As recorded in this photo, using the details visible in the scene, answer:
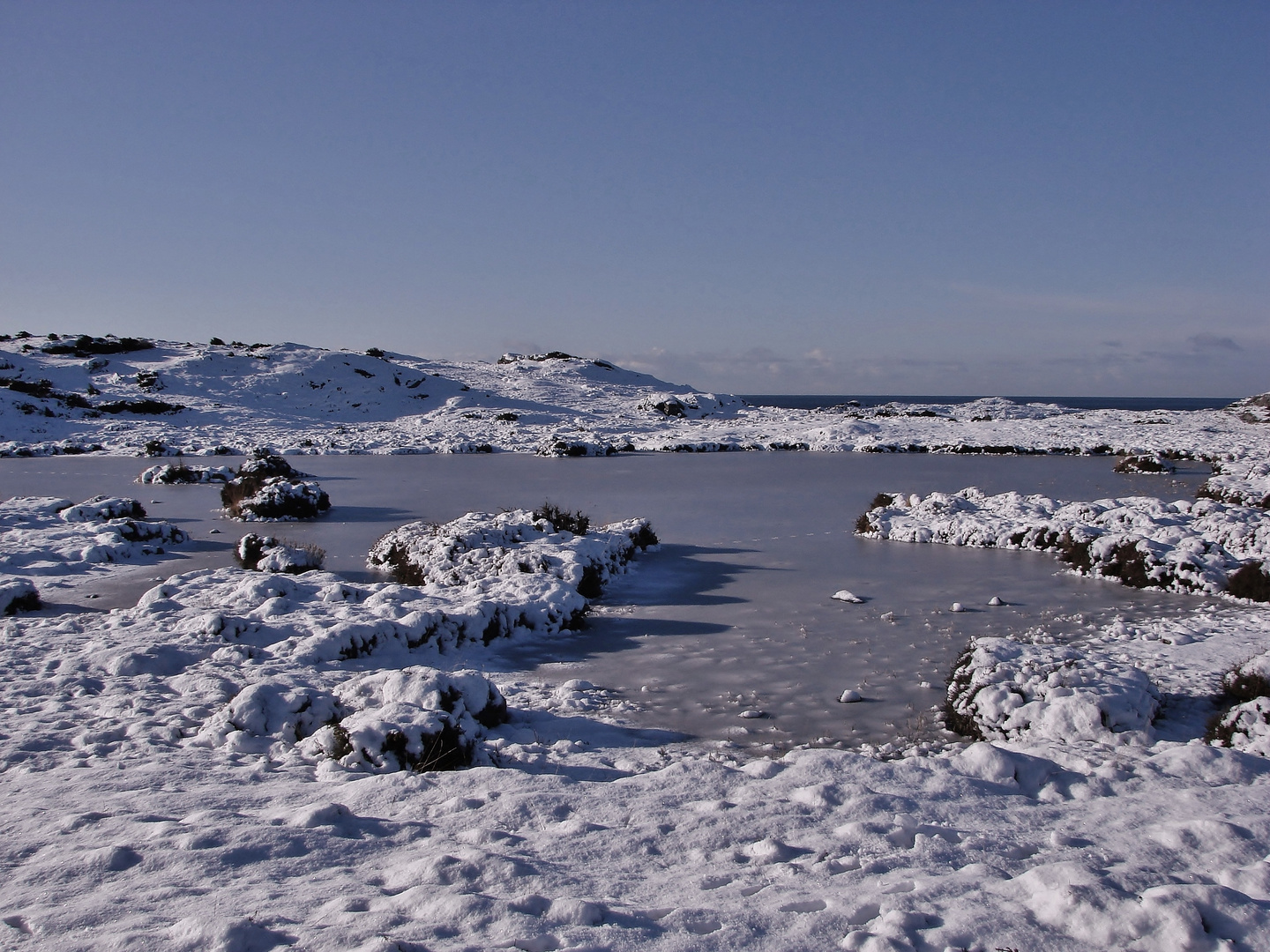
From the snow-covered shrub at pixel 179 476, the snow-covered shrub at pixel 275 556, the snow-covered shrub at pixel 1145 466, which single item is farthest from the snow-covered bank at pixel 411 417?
the snow-covered shrub at pixel 275 556

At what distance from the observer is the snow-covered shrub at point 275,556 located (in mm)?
11180

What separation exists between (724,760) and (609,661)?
2.57 meters

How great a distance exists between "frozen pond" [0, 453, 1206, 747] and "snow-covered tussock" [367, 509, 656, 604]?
1.35 ft

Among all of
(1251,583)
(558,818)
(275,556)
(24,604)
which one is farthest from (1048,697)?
(24,604)

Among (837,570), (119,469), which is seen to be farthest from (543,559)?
(119,469)

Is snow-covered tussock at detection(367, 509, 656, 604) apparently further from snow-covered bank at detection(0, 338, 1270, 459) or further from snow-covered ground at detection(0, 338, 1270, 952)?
snow-covered bank at detection(0, 338, 1270, 459)

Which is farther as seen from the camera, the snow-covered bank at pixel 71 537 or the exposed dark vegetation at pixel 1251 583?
the snow-covered bank at pixel 71 537

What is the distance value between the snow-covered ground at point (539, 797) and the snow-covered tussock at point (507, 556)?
5.1 inches

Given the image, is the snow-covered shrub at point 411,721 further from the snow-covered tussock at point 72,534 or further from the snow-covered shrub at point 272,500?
the snow-covered shrub at point 272,500

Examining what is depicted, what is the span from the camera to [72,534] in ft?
43.9

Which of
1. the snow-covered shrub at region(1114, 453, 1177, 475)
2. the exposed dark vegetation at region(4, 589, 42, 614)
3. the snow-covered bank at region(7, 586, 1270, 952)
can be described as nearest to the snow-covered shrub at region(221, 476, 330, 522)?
the exposed dark vegetation at region(4, 589, 42, 614)

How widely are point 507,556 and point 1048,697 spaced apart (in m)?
6.75

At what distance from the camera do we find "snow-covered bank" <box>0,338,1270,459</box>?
116 feet

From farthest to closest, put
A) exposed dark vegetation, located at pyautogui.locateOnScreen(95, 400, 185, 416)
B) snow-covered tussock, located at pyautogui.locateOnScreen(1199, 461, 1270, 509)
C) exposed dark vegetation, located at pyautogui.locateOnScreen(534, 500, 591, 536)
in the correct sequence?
exposed dark vegetation, located at pyautogui.locateOnScreen(95, 400, 185, 416) < snow-covered tussock, located at pyautogui.locateOnScreen(1199, 461, 1270, 509) < exposed dark vegetation, located at pyautogui.locateOnScreen(534, 500, 591, 536)
